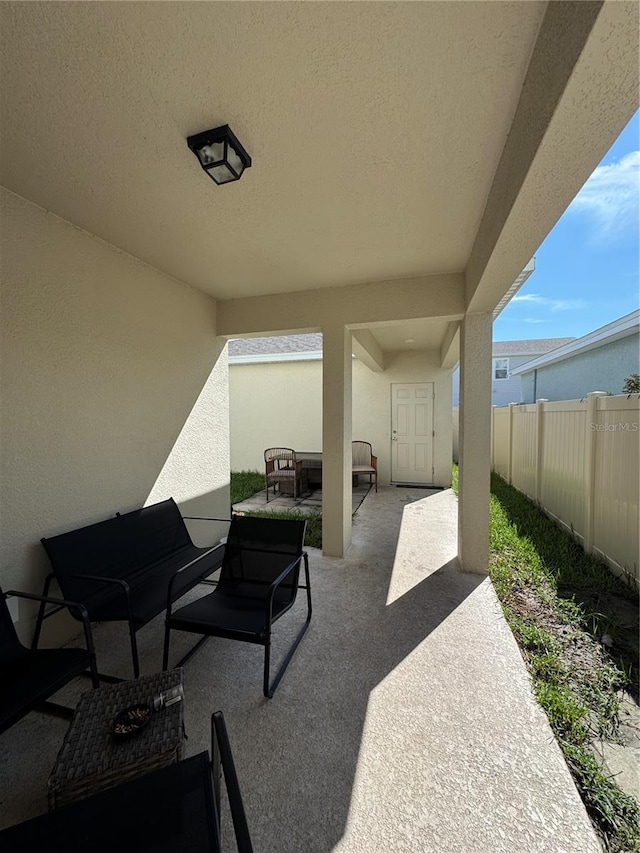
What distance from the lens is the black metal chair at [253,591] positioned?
6.48 ft

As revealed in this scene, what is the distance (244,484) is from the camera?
25.1 ft

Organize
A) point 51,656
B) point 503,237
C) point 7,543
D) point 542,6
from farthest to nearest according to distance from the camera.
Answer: point 7,543, point 503,237, point 51,656, point 542,6

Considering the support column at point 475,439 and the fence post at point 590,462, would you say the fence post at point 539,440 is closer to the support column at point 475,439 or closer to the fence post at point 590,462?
the fence post at point 590,462

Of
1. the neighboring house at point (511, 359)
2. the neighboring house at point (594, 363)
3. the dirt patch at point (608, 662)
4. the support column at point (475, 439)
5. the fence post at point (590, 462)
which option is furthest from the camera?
the neighboring house at point (511, 359)

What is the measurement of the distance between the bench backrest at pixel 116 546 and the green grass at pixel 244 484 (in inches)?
133

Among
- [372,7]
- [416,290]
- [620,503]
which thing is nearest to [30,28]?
[372,7]

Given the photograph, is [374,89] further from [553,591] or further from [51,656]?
[553,591]

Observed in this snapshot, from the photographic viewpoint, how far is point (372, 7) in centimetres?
112

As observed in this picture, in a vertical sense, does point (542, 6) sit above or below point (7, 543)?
above

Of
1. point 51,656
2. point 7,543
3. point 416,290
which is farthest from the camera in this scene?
point 416,290

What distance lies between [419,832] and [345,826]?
0.93 feet

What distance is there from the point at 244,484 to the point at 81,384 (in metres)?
5.42

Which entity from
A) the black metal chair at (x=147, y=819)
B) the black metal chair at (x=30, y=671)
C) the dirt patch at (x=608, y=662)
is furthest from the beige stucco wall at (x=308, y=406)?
the black metal chair at (x=147, y=819)

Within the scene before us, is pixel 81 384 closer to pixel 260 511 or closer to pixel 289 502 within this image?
pixel 260 511
